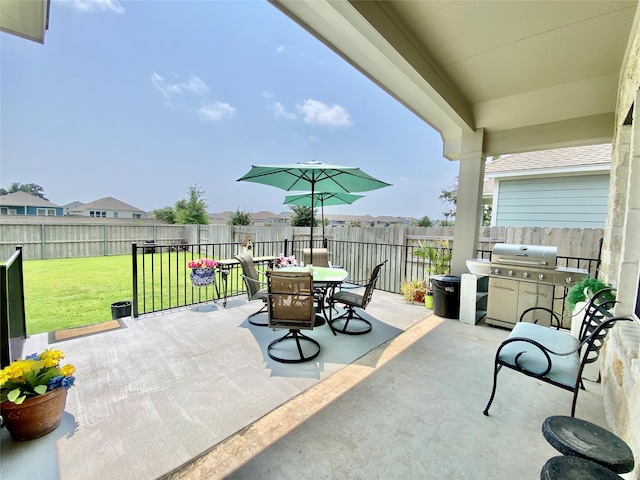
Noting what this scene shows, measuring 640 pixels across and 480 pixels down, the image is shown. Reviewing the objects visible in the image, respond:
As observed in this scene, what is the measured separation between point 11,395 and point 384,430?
2.21 metres

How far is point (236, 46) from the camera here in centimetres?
1172

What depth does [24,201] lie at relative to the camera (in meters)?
15.4

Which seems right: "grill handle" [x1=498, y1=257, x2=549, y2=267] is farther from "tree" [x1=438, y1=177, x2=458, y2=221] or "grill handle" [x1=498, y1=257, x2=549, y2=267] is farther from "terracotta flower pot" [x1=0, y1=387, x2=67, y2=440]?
"tree" [x1=438, y1=177, x2=458, y2=221]

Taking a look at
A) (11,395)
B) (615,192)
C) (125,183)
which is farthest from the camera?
(125,183)

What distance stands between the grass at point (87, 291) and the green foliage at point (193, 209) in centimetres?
735

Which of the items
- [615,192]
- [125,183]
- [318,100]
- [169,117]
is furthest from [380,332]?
[125,183]

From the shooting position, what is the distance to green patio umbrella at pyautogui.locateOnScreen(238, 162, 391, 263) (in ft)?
12.6

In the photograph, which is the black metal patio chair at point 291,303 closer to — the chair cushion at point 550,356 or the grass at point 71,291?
the chair cushion at point 550,356

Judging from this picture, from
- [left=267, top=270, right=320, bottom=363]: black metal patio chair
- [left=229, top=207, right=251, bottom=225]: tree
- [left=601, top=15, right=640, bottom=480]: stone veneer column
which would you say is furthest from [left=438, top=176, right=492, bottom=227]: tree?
[left=267, top=270, right=320, bottom=363]: black metal patio chair

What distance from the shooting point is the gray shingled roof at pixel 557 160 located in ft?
19.3

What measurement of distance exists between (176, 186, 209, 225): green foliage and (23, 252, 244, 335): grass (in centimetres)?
735

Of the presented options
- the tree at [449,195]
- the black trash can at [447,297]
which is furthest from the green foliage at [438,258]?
the tree at [449,195]

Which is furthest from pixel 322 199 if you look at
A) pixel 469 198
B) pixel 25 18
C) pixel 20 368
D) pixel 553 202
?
pixel 553 202

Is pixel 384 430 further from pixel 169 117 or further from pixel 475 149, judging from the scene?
pixel 169 117
